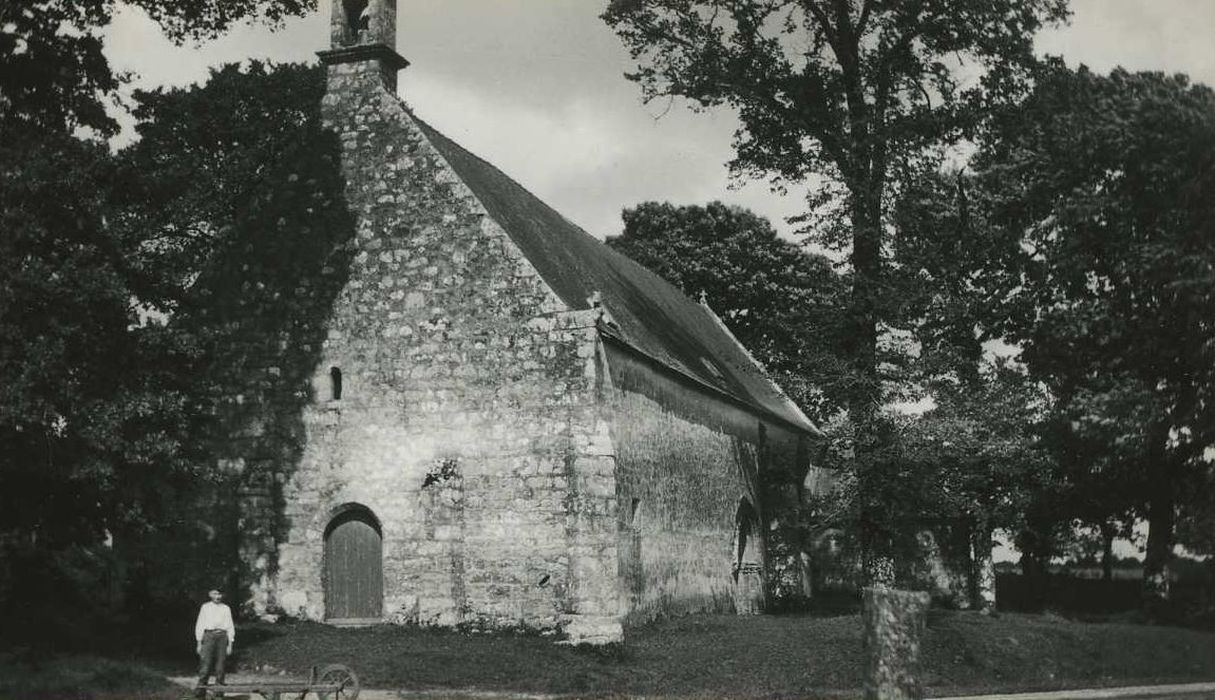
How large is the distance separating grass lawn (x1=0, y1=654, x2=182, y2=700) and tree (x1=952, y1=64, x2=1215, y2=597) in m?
19.4

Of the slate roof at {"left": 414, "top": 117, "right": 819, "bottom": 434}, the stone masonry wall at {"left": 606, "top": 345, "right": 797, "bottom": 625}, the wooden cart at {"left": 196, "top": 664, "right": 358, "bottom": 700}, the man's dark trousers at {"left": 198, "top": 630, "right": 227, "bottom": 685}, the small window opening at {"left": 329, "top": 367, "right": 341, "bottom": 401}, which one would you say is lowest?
the wooden cart at {"left": 196, "top": 664, "right": 358, "bottom": 700}

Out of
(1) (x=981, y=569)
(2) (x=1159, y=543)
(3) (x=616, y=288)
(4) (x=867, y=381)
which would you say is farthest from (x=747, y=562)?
(2) (x=1159, y=543)

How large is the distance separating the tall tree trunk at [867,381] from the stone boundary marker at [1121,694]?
20.5 feet

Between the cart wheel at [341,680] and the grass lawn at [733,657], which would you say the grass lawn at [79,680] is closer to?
the cart wheel at [341,680]

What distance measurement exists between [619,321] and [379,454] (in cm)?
570

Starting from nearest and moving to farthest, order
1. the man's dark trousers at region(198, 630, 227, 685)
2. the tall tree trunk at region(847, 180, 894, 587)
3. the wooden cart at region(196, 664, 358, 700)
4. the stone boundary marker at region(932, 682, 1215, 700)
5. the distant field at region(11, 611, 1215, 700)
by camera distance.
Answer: the wooden cart at region(196, 664, 358, 700)
the man's dark trousers at region(198, 630, 227, 685)
the distant field at region(11, 611, 1215, 700)
the stone boundary marker at region(932, 682, 1215, 700)
the tall tree trunk at region(847, 180, 894, 587)

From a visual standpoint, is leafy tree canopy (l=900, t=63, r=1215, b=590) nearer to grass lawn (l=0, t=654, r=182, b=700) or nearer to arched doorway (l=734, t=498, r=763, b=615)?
arched doorway (l=734, t=498, r=763, b=615)

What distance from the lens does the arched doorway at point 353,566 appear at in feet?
66.9

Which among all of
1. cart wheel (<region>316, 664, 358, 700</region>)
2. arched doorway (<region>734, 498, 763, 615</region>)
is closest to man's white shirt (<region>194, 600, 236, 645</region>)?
cart wheel (<region>316, 664, 358, 700</region>)

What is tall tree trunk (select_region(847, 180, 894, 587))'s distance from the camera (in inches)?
918

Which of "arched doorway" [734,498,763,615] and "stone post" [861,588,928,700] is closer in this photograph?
"stone post" [861,588,928,700]

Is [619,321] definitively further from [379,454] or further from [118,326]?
[118,326]

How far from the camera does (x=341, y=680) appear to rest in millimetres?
14539

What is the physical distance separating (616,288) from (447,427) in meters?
7.89
